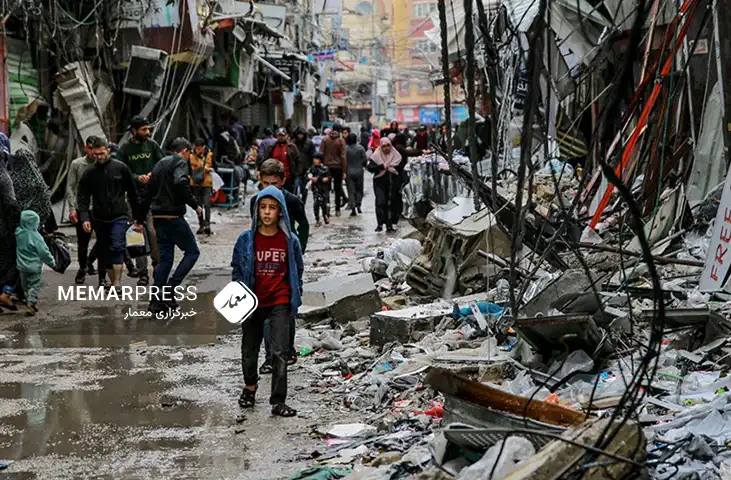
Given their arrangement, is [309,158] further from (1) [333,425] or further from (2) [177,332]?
(1) [333,425]

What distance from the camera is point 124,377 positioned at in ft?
26.2

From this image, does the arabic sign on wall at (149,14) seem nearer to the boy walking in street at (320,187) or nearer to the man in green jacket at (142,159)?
the boy walking in street at (320,187)

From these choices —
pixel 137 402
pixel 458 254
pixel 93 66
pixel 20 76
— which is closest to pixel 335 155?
pixel 93 66

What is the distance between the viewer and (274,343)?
6883mm

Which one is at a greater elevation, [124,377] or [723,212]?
[723,212]

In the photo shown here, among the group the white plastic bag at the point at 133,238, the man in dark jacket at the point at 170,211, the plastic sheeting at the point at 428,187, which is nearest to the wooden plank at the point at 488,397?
the man in dark jacket at the point at 170,211

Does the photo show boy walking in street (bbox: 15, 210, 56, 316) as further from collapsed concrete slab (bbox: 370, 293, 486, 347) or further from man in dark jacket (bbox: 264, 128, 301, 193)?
man in dark jacket (bbox: 264, 128, 301, 193)

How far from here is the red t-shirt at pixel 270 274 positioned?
6.95 m

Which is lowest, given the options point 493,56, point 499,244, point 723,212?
point 499,244

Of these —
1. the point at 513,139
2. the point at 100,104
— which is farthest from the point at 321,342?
the point at 100,104

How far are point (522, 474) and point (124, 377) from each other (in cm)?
470

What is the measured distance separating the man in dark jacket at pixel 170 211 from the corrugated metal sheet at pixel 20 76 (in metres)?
7.72

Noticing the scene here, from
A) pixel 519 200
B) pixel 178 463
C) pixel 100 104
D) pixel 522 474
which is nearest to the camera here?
pixel 522 474

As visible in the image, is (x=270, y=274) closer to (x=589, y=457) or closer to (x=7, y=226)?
(x=589, y=457)
